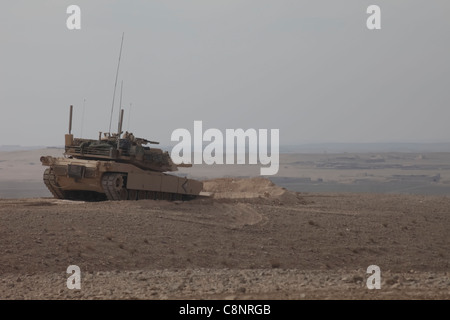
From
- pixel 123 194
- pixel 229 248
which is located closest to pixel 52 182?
pixel 123 194

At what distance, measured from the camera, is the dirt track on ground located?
14820 millimetres

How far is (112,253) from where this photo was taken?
62.6 ft

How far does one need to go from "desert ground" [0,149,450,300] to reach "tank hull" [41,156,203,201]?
0.92m

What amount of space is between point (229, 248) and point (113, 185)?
19.5 feet

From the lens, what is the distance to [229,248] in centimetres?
2125

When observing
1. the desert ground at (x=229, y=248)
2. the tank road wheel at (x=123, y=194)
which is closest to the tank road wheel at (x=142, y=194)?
the tank road wheel at (x=123, y=194)

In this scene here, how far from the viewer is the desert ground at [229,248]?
48.7 ft

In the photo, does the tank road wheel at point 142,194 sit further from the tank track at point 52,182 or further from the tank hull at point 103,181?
the tank track at point 52,182

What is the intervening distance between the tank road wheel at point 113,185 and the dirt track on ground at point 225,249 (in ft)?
4.08

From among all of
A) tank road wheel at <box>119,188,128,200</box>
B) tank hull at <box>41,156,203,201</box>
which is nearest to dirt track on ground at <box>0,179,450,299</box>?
tank hull at <box>41,156,203,201</box>

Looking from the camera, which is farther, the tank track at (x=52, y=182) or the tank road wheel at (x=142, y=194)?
the tank road wheel at (x=142, y=194)

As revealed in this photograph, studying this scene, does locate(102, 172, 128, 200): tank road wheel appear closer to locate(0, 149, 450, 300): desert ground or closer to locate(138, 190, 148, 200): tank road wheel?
locate(0, 149, 450, 300): desert ground
